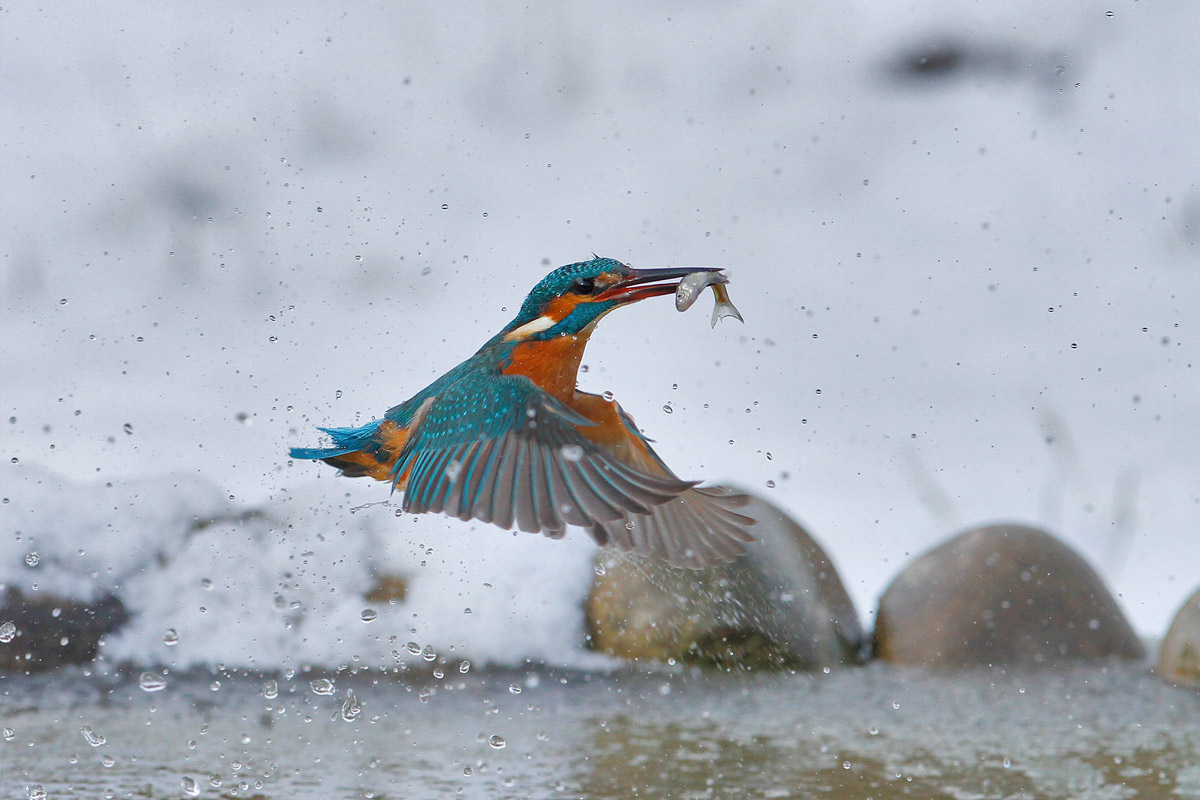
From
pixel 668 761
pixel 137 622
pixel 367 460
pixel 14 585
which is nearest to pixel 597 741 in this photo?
pixel 668 761

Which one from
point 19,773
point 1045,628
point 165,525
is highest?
point 165,525

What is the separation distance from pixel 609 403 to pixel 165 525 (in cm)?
359

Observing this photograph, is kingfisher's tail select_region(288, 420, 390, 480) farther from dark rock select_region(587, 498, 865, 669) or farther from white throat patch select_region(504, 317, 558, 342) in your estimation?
dark rock select_region(587, 498, 865, 669)

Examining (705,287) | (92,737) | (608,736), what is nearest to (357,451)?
(705,287)

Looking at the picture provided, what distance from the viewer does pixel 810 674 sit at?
540 cm

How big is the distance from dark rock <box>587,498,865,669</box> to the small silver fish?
2649 millimetres

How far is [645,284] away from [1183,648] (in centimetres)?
420

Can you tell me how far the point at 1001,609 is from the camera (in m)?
5.64

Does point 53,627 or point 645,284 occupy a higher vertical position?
point 645,284

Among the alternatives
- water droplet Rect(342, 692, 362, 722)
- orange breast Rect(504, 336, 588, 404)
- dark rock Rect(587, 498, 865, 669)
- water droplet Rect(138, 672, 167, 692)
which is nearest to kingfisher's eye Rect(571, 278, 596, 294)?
orange breast Rect(504, 336, 588, 404)

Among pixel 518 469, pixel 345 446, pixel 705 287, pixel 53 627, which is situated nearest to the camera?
pixel 518 469

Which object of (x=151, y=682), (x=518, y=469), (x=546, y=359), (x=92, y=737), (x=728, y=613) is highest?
(x=546, y=359)

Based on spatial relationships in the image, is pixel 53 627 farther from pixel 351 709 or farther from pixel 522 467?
pixel 522 467

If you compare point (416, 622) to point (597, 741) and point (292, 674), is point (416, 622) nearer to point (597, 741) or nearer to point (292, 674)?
point (292, 674)
